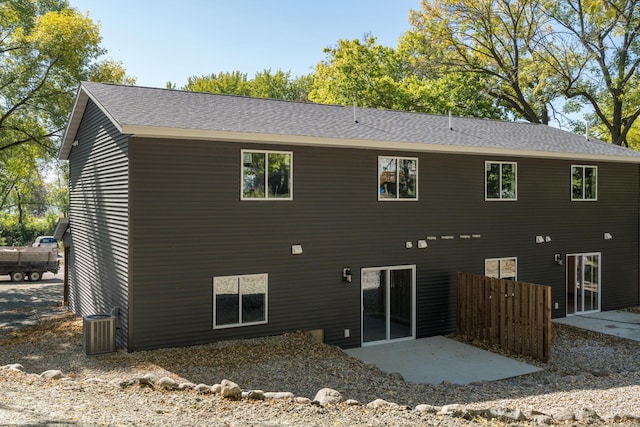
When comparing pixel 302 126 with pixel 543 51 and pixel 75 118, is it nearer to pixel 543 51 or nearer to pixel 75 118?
pixel 75 118

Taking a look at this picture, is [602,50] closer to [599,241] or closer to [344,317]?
[599,241]

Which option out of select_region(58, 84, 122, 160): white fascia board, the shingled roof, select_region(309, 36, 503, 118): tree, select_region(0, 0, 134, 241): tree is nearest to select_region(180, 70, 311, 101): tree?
select_region(309, 36, 503, 118): tree

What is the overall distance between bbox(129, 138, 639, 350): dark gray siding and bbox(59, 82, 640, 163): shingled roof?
379 millimetres

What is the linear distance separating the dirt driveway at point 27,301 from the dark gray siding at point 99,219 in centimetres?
111

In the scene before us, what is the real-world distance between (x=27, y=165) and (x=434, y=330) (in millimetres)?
22372

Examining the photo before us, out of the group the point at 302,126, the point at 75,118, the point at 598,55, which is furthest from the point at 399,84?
the point at 75,118

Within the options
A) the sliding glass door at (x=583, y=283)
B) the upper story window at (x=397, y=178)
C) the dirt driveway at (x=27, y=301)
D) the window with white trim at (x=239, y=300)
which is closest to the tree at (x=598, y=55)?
the sliding glass door at (x=583, y=283)

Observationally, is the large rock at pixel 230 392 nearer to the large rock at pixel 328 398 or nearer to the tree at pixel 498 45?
the large rock at pixel 328 398

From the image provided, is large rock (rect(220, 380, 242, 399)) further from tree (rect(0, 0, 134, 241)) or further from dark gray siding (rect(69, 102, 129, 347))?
tree (rect(0, 0, 134, 241))

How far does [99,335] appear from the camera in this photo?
9969mm

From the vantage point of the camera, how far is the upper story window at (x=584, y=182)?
15.6 metres

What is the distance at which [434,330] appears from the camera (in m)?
Answer: 13.1

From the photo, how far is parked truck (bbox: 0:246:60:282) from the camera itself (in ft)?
73.3

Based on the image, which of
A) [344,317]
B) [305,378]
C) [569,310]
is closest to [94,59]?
[344,317]
